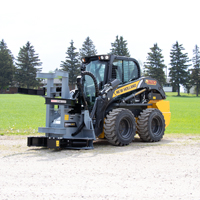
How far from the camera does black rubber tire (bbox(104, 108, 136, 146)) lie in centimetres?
1042

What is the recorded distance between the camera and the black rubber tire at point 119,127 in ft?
34.2

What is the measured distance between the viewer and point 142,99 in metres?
12.9

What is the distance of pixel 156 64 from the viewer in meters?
89.3

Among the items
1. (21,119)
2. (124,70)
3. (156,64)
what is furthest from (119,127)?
(156,64)

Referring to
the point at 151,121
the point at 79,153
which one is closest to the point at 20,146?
the point at 79,153

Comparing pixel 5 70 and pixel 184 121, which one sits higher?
pixel 5 70

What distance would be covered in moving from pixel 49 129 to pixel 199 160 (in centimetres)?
462

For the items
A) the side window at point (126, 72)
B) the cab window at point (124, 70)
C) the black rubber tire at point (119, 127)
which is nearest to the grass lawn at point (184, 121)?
the cab window at point (124, 70)

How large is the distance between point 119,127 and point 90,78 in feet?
6.65

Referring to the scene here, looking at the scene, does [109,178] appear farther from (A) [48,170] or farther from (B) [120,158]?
(B) [120,158]

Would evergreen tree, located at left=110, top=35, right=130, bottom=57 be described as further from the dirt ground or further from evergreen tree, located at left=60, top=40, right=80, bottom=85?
the dirt ground

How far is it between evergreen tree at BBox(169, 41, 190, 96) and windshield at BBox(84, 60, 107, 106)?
8377 centimetres

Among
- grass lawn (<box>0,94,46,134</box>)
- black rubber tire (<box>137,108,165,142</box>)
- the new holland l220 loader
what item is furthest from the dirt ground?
grass lawn (<box>0,94,46,134</box>)

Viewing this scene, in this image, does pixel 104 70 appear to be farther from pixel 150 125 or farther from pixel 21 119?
pixel 21 119
